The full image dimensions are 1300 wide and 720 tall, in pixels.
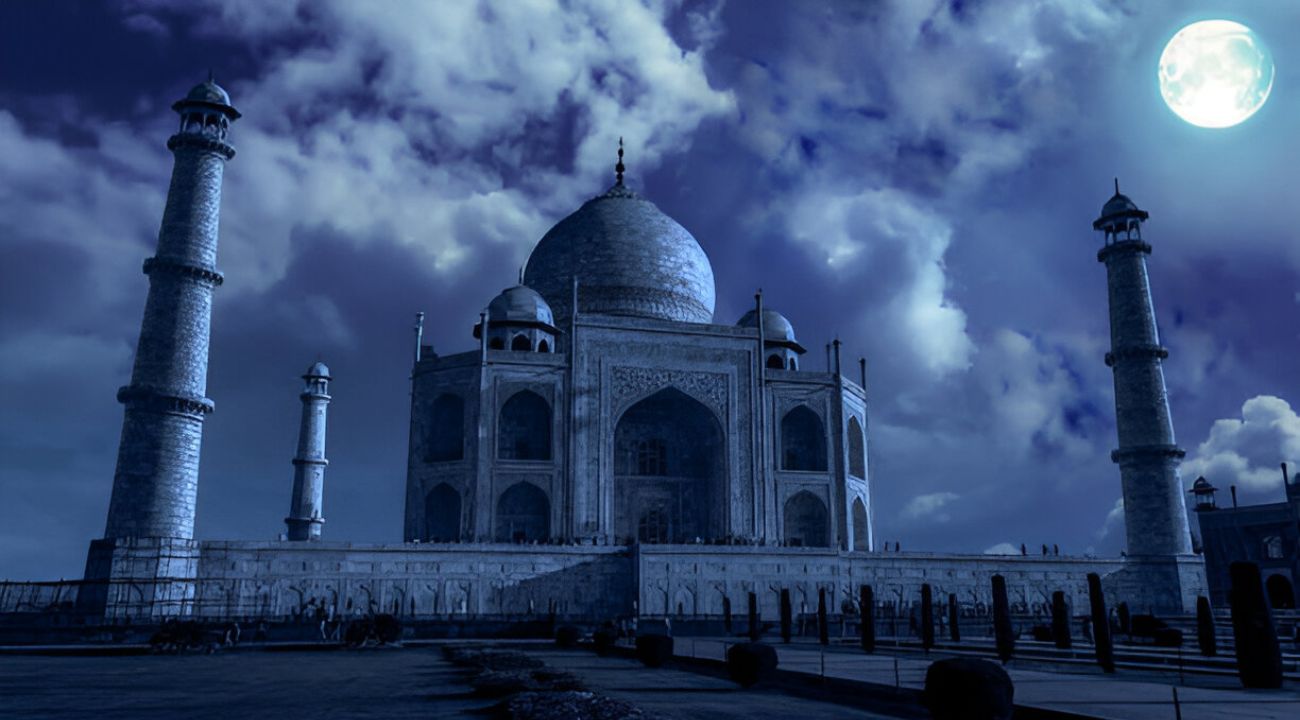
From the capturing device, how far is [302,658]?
1794cm

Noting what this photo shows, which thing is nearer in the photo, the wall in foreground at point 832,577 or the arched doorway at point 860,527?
the wall in foreground at point 832,577

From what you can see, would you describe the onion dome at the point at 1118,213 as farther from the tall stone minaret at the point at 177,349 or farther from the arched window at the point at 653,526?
the tall stone minaret at the point at 177,349

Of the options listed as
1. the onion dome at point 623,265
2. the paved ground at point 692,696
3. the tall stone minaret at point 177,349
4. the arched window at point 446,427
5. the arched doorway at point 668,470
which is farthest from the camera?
the onion dome at point 623,265

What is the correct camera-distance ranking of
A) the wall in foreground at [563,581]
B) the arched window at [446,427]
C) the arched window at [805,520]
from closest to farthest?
the wall in foreground at [563,581] < the arched window at [446,427] < the arched window at [805,520]

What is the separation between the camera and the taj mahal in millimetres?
24703

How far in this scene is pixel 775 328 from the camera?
3941cm

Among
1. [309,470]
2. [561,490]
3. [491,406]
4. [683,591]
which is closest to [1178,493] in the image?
[683,591]

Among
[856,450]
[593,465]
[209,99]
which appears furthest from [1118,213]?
[209,99]

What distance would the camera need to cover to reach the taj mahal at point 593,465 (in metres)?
24.7

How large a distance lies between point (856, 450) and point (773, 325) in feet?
18.6

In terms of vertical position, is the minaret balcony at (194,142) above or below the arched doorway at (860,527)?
above

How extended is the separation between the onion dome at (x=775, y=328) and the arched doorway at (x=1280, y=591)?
22.5m

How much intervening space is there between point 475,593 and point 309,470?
1242 cm

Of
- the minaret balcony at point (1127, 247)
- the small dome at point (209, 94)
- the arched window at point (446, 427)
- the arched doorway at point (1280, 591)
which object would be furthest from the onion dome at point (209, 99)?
the arched doorway at point (1280, 591)
